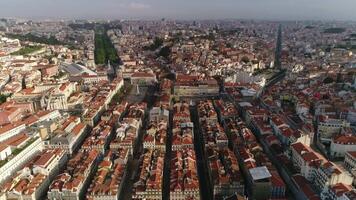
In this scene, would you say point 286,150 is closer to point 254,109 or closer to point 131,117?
point 254,109

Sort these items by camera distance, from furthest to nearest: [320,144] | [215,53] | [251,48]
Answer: [251,48] < [215,53] < [320,144]

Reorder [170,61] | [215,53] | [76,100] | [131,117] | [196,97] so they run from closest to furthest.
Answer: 1. [131,117]
2. [76,100]
3. [196,97]
4. [170,61]
5. [215,53]

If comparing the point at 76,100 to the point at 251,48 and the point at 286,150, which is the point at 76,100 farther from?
the point at 251,48

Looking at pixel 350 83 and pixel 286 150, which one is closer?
pixel 286 150

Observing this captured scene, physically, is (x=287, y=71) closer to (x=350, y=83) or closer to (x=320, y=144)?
(x=350, y=83)

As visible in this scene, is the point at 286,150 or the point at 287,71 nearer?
the point at 286,150

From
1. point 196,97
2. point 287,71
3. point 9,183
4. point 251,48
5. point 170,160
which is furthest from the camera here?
point 251,48

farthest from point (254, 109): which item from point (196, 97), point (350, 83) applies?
point (350, 83)

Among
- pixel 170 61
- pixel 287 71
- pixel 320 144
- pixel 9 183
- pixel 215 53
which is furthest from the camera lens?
pixel 215 53

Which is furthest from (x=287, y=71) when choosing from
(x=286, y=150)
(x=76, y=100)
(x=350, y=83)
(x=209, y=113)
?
(x=76, y=100)
